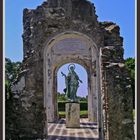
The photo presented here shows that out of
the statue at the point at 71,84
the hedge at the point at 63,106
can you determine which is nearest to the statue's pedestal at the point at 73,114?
the statue at the point at 71,84

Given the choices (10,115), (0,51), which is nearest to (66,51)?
(10,115)

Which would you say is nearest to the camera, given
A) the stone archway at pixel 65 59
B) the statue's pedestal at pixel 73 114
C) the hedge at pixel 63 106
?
the statue's pedestal at pixel 73 114

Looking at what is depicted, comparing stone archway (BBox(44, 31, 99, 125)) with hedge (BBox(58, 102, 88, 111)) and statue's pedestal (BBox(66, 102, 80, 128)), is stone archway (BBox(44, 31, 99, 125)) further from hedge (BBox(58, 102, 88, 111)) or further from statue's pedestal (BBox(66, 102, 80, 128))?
hedge (BBox(58, 102, 88, 111))

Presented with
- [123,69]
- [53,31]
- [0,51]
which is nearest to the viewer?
[0,51]

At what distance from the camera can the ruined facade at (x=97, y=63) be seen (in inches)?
374

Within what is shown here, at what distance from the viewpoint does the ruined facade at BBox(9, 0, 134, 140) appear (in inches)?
374

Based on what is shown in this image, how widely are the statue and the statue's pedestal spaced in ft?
3.85

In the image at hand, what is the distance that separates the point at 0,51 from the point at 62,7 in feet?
27.5

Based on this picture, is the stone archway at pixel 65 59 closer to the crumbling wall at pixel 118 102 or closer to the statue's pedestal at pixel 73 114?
the statue's pedestal at pixel 73 114

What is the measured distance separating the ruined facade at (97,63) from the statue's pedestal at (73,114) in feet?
15.1

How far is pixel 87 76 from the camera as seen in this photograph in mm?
21000

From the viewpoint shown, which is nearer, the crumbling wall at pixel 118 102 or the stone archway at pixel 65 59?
the crumbling wall at pixel 118 102

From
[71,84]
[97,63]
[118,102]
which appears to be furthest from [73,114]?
[118,102]

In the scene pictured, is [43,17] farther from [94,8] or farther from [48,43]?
[94,8]
